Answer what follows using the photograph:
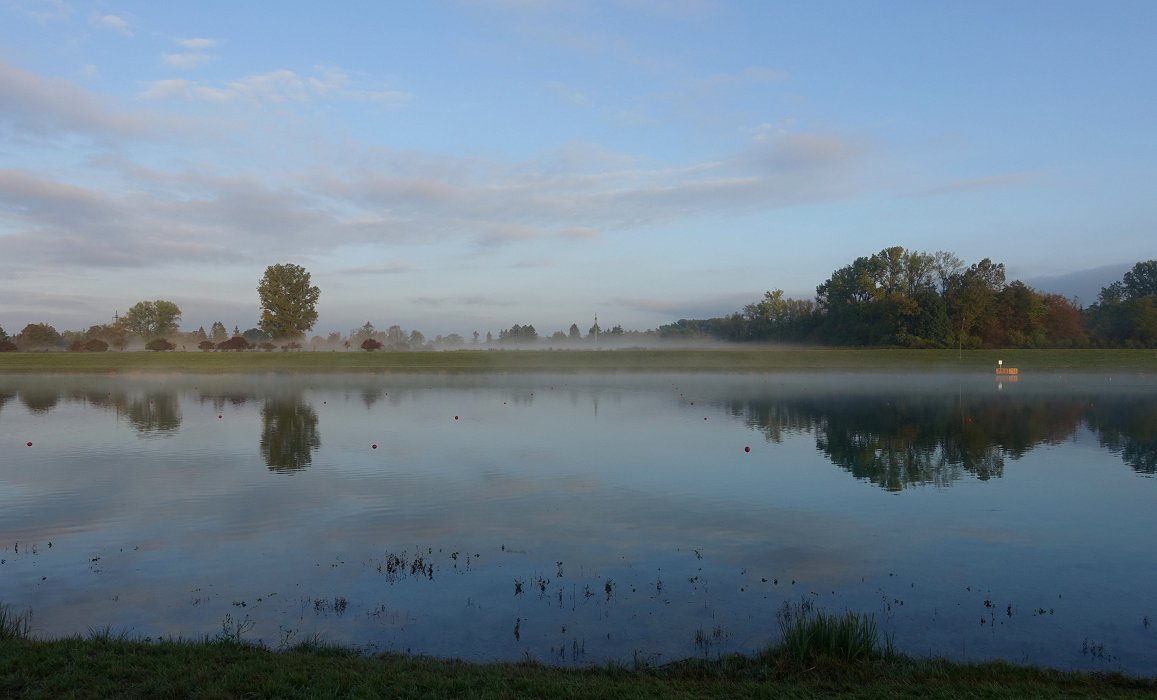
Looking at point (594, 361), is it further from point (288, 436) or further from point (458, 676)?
point (458, 676)

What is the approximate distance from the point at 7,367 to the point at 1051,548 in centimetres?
9486

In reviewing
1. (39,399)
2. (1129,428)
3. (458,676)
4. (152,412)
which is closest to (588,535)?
(458,676)

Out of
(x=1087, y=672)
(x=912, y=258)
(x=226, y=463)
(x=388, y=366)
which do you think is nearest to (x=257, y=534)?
(x=226, y=463)

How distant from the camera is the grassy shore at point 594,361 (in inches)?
2970

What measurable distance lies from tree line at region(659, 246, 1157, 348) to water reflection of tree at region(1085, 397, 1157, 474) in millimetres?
51402

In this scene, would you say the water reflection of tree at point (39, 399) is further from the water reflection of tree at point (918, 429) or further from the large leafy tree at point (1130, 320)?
the large leafy tree at point (1130, 320)

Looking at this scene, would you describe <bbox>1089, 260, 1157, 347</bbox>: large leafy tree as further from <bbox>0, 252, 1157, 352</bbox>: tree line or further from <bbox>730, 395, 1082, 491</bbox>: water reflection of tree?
<bbox>730, 395, 1082, 491</bbox>: water reflection of tree

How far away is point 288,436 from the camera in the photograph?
2591 centimetres

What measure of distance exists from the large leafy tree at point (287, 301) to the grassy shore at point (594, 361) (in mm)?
20272

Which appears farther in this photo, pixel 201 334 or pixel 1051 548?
pixel 201 334

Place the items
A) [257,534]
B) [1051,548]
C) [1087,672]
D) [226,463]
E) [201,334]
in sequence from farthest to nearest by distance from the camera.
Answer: [201,334] → [226,463] → [257,534] → [1051,548] → [1087,672]

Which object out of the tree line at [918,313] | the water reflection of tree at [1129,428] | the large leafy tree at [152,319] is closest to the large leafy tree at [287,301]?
the tree line at [918,313]

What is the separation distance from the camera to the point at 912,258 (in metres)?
99.7

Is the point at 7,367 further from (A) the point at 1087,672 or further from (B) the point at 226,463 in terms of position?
(A) the point at 1087,672
